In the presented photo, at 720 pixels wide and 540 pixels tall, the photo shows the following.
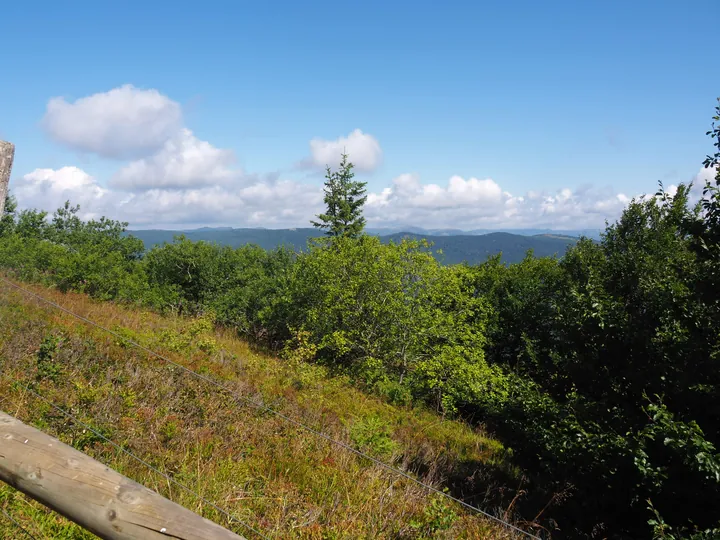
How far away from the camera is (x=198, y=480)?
4.08m

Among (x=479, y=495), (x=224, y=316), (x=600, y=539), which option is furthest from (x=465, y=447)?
(x=224, y=316)

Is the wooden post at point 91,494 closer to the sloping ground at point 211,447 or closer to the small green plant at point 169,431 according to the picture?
the sloping ground at point 211,447

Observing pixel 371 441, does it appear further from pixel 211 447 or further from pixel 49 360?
pixel 49 360

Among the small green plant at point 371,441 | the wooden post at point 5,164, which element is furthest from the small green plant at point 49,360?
the small green plant at point 371,441

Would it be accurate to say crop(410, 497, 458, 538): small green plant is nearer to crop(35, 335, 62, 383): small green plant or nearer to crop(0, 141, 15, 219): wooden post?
crop(0, 141, 15, 219): wooden post

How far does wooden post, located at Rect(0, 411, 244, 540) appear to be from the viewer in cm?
167

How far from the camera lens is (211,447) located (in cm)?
493

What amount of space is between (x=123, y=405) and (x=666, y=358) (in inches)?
306

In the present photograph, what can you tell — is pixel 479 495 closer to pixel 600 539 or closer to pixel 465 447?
pixel 600 539

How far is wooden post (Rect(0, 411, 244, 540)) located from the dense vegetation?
15.9 ft

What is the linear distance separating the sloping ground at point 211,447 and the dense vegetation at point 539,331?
1805mm

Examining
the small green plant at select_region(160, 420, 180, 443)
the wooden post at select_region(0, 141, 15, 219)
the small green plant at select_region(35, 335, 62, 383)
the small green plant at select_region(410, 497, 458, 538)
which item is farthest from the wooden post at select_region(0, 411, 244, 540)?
the small green plant at select_region(35, 335, 62, 383)

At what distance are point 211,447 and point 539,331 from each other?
18.0 m

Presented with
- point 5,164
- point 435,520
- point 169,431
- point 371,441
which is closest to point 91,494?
point 5,164
